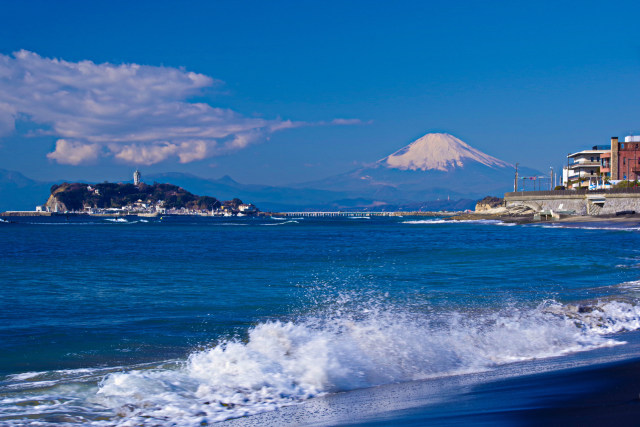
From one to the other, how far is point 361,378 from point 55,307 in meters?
9.48

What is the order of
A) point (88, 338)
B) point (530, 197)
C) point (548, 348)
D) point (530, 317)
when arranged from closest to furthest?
point (548, 348) < point (88, 338) < point (530, 317) < point (530, 197)

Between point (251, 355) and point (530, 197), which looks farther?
point (530, 197)

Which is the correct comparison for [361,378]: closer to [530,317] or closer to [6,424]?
[6,424]

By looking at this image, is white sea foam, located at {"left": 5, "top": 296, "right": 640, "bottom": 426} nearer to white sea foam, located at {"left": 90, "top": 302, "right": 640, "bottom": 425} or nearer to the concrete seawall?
white sea foam, located at {"left": 90, "top": 302, "right": 640, "bottom": 425}

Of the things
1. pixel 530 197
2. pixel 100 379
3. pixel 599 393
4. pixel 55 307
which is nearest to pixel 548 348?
pixel 599 393

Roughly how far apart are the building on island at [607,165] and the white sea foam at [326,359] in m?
83.8

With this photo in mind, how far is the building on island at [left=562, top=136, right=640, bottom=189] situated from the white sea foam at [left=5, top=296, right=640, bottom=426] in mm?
83751

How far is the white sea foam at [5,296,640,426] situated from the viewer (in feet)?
20.4

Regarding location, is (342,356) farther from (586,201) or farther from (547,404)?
(586,201)

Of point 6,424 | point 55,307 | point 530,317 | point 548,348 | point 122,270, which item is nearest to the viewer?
point 6,424

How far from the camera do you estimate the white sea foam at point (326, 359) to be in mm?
6230

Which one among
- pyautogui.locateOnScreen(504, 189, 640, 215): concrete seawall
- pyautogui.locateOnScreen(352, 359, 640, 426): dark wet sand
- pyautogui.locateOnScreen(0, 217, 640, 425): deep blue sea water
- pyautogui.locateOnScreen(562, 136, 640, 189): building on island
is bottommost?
pyautogui.locateOnScreen(0, 217, 640, 425): deep blue sea water

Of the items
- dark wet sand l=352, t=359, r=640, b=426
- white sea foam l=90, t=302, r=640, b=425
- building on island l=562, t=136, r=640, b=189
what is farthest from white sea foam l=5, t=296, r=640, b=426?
building on island l=562, t=136, r=640, b=189

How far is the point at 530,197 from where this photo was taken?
324 feet
